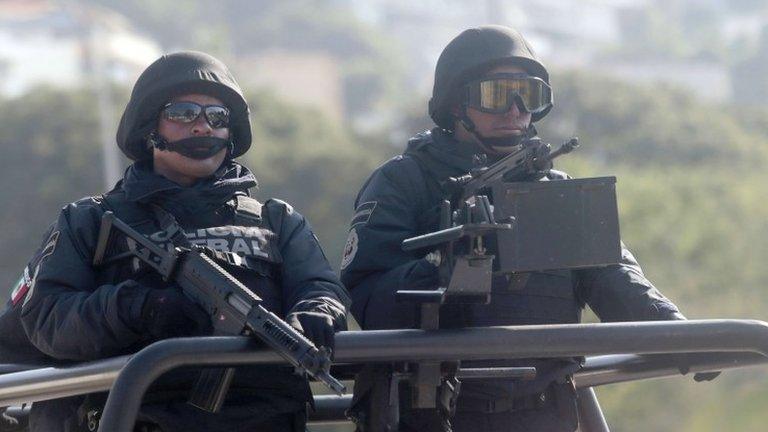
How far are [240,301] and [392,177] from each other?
1056 millimetres

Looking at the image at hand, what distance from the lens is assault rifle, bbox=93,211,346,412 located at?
3244 mm

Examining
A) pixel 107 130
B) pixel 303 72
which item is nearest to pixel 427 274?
pixel 107 130

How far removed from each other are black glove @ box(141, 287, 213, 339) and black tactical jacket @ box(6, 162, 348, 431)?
0.02m

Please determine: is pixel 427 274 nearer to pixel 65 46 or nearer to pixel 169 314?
pixel 169 314

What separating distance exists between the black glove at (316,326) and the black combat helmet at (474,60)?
1.25 meters

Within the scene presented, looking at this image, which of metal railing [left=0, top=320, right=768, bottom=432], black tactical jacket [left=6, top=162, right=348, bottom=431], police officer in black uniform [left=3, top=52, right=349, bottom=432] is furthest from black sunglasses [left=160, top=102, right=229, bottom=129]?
metal railing [left=0, top=320, right=768, bottom=432]

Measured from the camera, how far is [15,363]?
403cm

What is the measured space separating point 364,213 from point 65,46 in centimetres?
6009

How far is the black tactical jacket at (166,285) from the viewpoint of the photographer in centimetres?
374

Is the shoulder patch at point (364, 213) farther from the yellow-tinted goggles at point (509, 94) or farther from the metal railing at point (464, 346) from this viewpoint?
the metal railing at point (464, 346)

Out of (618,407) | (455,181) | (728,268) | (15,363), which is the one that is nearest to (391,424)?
(455,181)

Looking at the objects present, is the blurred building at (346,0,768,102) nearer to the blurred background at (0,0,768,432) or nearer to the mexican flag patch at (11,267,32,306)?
the blurred background at (0,0,768,432)

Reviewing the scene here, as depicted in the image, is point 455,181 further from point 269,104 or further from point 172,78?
point 269,104

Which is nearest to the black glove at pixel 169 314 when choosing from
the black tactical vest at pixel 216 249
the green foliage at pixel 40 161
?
the black tactical vest at pixel 216 249
